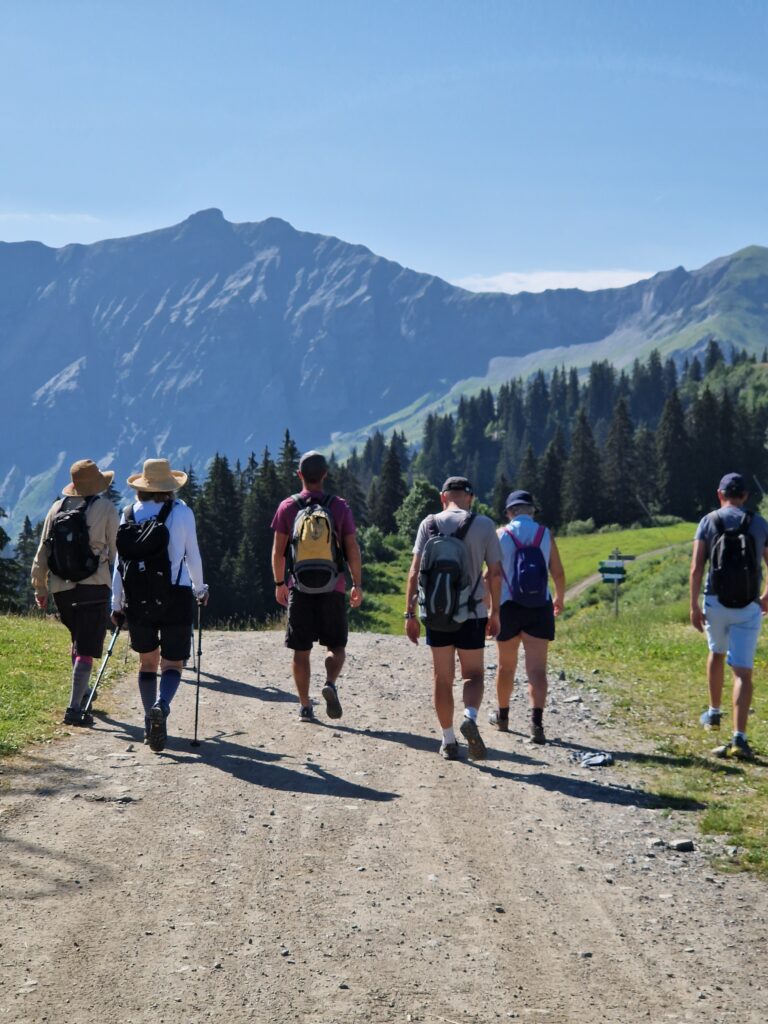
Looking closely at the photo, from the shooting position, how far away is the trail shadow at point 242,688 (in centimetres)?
1398

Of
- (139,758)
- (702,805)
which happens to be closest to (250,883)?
(139,758)

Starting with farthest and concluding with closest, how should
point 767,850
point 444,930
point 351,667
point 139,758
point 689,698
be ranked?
1. point 351,667
2. point 689,698
3. point 139,758
4. point 767,850
5. point 444,930

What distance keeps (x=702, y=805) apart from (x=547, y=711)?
488 cm

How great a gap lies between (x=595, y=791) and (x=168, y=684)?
4232mm

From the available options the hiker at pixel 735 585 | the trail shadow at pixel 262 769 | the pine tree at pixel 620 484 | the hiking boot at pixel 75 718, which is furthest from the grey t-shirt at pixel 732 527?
the pine tree at pixel 620 484

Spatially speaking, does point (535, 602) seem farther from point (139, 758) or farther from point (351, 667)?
point (351, 667)

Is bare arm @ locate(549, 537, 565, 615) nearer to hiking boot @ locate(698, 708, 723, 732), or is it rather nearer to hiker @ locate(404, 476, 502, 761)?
hiker @ locate(404, 476, 502, 761)

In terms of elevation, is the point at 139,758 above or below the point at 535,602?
below

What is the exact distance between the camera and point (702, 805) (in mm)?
8984

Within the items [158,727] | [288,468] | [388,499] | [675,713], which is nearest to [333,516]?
[158,727]

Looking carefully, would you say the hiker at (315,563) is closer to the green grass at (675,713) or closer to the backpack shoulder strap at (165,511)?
the backpack shoulder strap at (165,511)

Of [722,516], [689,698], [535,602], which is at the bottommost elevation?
[689,698]

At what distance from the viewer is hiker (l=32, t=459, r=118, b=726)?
11000 millimetres

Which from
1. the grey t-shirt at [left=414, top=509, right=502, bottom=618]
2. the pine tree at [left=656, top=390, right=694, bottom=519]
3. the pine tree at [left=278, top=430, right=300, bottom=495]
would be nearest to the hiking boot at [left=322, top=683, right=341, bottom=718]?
the grey t-shirt at [left=414, top=509, right=502, bottom=618]
